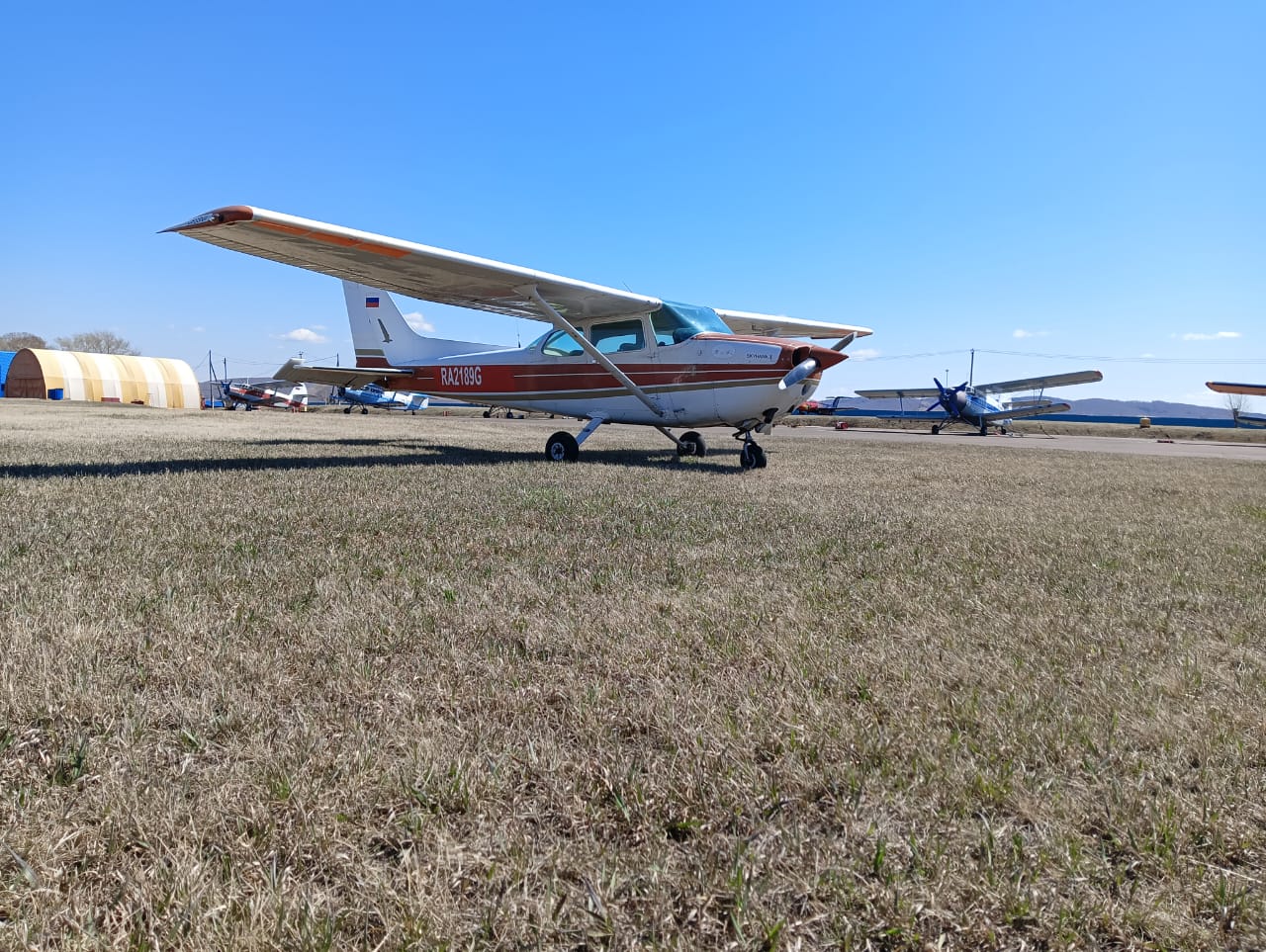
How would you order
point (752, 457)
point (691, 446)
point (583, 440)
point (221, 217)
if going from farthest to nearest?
point (691, 446) → point (583, 440) → point (752, 457) → point (221, 217)

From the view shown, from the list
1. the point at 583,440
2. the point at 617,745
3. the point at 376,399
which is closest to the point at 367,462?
the point at 583,440

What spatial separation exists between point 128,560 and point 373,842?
9.36ft

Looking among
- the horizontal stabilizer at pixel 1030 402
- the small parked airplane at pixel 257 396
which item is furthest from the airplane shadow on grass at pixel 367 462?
the small parked airplane at pixel 257 396

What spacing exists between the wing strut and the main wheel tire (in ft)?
3.82

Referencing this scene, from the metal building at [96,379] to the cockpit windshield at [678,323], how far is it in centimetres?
5336

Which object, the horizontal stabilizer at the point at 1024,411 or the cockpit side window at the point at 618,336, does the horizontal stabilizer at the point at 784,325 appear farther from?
the horizontal stabilizer at the point at 1024,411

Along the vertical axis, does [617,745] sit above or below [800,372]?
below

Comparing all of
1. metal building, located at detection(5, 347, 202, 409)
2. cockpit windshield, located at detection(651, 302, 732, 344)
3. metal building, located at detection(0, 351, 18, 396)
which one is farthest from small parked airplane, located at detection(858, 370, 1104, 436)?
metal building, located at detection(0, 351, 18, 396)

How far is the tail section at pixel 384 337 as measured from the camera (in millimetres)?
13719

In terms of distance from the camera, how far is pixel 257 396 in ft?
181

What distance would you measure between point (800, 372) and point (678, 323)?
2.16 m

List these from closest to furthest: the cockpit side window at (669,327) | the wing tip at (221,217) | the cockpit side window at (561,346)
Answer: the wing tip at (221,217)
the cockpit side window at (669,327)
the cockpit side window at (561,346)

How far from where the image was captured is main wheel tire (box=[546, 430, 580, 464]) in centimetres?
1041

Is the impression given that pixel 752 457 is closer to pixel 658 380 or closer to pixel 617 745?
pixel 658 380
